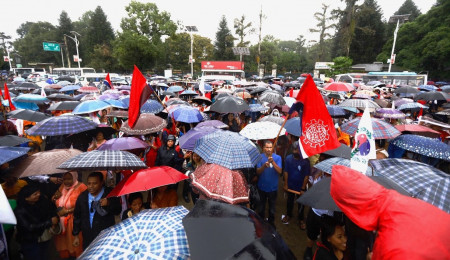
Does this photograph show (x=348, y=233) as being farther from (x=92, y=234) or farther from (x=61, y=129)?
(x=61, y=129)

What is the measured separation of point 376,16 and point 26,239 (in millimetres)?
54755

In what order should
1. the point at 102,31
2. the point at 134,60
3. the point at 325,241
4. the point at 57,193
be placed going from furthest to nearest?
1. the point at 102,31
2. the point at 134,60
3. the point at 57,193
4. the point at 325,241

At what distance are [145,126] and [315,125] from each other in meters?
3.54

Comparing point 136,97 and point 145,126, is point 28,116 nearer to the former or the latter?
point 145,126

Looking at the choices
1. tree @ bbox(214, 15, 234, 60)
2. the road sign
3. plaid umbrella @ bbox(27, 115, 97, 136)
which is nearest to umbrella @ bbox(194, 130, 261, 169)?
plaid umbrella @ bbox(27, 115, 97, 136)

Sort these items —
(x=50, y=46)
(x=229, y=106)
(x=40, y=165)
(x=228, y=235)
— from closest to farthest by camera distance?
1. (x=228, y=235)
2. (x=40, y=165)
3. (x=229, y=106)
4. (x=50, y=46)

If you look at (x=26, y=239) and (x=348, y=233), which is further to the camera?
(x=26, y=239)

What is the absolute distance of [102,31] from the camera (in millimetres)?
58625

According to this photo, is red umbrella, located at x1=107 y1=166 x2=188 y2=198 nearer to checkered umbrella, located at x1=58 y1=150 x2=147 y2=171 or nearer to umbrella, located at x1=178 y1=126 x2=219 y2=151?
checkered umbrella, located at x1=58 y1=150 x2=147 y2=171

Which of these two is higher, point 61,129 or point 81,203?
point 61,129

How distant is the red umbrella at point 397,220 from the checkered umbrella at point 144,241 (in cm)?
115

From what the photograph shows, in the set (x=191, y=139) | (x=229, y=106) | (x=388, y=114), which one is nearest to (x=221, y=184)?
(x=191, y=139)

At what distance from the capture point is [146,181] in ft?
9.15

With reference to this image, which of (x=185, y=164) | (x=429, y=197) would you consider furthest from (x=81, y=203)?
(x=429, y=197)
